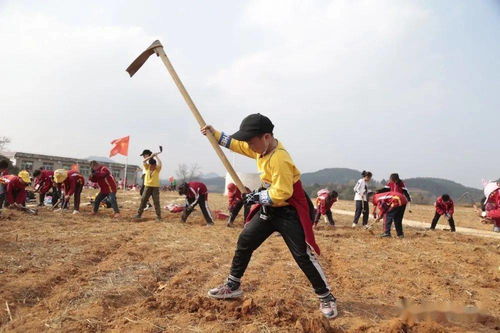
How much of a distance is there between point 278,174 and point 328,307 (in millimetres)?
1294

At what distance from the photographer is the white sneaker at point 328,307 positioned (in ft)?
10.8

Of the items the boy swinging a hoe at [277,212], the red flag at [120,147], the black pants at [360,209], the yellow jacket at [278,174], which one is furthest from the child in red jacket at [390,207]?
the red flag at [120,147]

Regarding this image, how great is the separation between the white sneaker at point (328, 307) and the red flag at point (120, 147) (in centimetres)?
1897

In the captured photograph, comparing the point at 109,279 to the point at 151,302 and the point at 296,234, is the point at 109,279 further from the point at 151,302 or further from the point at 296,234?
the point at 296,234

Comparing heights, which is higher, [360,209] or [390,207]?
[390,207]

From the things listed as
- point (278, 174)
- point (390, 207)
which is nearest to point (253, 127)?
point (278, 174)

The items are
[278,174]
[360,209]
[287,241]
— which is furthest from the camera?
[360,209]

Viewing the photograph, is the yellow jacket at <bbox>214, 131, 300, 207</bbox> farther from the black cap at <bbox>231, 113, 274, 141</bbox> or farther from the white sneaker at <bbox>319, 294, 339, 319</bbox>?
the white sneaker at <bbox>319, 294, 339, 319</bbox>

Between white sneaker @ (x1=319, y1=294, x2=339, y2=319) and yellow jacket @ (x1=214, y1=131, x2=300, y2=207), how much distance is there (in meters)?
0.95

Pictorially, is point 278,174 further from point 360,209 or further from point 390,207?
point 360,209

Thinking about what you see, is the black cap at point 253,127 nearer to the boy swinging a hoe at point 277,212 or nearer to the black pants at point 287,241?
the boy swinging a hoe at point 277,212

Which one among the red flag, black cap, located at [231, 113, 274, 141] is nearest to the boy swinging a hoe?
black cap, located at [231, 113, 274, 141]

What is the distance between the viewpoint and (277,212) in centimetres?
352

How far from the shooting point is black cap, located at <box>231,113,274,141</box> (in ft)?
11.2
